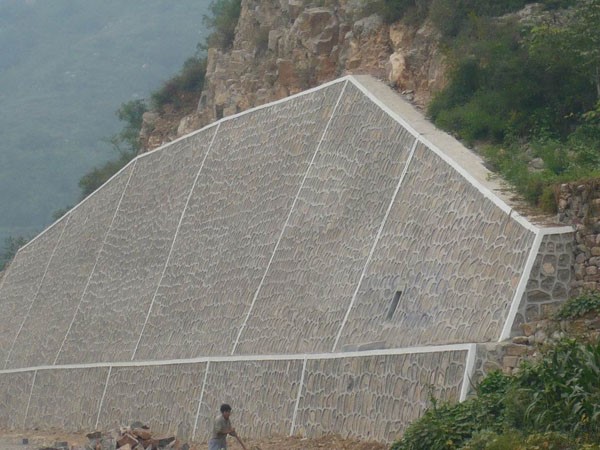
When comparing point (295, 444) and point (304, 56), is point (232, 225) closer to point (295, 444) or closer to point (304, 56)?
point (304, 56)

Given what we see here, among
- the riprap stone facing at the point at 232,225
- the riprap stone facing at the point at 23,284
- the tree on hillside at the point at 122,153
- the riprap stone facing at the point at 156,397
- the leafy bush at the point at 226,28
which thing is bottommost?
the tree on hillside at the point at 122,153

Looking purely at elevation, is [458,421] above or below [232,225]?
above

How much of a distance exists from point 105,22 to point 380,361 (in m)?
101

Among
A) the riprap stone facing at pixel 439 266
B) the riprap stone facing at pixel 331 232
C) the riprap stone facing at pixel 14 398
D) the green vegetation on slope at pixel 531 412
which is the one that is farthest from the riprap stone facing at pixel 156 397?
the green vegetation on slope at pixel 531 412

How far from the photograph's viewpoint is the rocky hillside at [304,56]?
2702 cm

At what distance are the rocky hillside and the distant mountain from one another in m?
46.4

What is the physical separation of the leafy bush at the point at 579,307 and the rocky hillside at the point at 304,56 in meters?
9.28

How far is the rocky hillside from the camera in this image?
27016 millimetres

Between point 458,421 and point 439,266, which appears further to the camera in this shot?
point 439,266

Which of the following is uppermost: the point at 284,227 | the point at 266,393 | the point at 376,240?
the point at 376,240

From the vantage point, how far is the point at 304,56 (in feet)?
107

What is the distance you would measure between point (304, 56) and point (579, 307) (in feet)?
55.5

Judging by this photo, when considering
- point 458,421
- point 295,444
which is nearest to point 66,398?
point 295,444

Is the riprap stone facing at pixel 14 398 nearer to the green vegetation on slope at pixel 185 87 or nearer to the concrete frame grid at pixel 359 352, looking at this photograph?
the concrete frame grid at pixel 359 352
